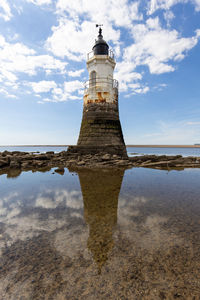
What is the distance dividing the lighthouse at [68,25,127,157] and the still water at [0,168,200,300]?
10.1 metres

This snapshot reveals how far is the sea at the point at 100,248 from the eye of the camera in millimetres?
1639

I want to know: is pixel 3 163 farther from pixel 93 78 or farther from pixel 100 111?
pixel 93 78

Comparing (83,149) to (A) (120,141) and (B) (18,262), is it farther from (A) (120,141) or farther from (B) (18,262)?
(B) (18,262)

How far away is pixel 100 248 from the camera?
7.50 ft

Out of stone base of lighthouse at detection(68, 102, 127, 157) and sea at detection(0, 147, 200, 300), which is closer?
sea at detection(0, 147, 200, 300)

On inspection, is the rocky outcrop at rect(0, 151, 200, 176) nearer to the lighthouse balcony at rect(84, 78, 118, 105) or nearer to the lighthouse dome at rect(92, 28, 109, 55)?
the lighthouse balcony at rect(84, 78, 118, 105)

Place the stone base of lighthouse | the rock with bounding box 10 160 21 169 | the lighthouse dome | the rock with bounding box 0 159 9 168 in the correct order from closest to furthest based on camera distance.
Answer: the rock with bounding box 0 159 9 168
the rock with bounding box 10 160 21 169
the stone base of lighthouse
the lighthouse dome

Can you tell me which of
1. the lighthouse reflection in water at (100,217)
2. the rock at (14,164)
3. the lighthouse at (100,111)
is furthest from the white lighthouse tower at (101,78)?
the lighthouse reflection in water at (100,217)

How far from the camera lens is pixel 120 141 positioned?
15.1 meters

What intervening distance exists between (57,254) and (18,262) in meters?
0.52

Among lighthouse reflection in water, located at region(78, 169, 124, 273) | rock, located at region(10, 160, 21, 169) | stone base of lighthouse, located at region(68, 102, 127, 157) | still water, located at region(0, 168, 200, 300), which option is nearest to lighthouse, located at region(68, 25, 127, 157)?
stone base of lighthouse, located at region(68, 102, 127, 157)

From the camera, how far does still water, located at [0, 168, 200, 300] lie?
1.64m

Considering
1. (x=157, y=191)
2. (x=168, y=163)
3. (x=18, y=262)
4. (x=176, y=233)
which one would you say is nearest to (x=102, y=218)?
(x=176, y=233)

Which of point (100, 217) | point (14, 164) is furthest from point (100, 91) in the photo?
point (100, 217)
